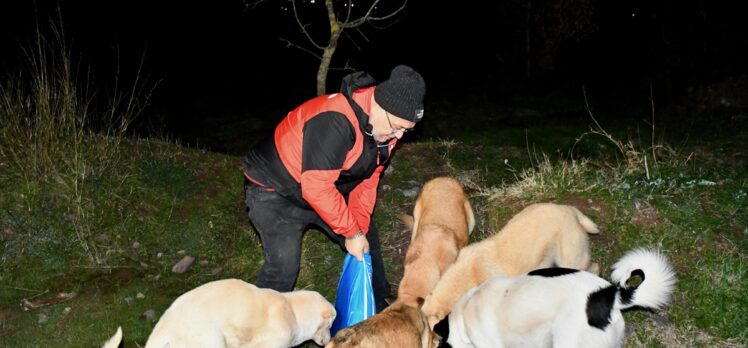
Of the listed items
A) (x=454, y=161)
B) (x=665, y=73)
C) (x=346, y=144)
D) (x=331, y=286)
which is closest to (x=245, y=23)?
(x=665, y=73)

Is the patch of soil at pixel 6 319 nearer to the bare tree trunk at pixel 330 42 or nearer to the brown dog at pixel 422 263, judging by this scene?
the brown dog at pixel 422 263

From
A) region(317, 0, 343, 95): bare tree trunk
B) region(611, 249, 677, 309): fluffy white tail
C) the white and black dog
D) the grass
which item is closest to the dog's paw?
the grass

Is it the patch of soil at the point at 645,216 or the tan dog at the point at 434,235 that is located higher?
the patch of soil at the point at 645,216

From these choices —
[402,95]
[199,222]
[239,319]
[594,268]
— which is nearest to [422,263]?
[594,268]

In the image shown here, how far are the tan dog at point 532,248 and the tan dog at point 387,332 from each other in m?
0.94

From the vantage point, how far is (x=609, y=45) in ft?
73.6

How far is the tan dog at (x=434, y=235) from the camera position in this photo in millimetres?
5336

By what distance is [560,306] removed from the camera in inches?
173

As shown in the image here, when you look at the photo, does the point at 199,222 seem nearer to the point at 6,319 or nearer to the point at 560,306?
the point at 6,319

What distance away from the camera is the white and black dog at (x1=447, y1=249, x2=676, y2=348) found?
431 cm

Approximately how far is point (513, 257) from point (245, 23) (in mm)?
21413

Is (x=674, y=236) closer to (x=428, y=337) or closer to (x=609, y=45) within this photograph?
(x=428, y=337)

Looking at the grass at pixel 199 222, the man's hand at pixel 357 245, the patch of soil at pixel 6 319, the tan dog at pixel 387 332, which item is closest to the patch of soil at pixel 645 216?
the grass at pixel 199 222

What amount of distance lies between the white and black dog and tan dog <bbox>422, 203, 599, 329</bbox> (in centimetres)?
64
